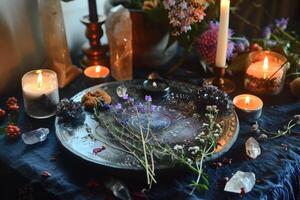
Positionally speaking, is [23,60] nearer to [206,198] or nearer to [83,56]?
[83,56]

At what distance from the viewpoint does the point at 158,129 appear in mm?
914

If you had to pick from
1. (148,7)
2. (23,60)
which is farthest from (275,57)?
(23,60)

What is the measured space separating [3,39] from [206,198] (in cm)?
59

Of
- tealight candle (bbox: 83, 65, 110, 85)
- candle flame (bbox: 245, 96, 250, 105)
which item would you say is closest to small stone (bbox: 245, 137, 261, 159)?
candle flame (bbox: 245, 96, 250, 105)

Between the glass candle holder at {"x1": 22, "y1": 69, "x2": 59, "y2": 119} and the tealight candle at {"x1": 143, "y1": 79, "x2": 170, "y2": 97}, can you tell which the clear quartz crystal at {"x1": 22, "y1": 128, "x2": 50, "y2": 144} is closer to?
the glass candle holder at {"x1": 22, "y1": 69, "x2": 59, "y2": 119}

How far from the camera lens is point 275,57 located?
111 centimetres

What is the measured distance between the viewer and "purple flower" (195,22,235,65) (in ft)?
3.67

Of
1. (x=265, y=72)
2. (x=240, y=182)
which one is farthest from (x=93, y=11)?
(x=240, y=182)

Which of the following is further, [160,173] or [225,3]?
[225,3]

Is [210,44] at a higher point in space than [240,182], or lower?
higher

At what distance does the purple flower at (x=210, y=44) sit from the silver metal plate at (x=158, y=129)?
122 mm

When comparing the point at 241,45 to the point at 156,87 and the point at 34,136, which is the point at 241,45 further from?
the point at 34,136

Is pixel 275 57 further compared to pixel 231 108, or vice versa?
pixel 275 57

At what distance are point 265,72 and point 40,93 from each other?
1.70 ft
